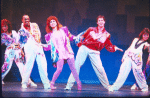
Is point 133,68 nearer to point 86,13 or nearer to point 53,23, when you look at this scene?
point 53,23

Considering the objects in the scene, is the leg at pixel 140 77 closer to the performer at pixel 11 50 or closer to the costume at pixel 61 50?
the costume at pixel 61 50

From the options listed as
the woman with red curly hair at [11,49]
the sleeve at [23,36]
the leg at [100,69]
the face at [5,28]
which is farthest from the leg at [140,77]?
the face at [5,28]

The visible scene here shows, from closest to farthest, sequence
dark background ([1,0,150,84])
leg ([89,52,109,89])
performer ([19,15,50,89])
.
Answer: leg ([89,52,109,89]) < performer ([19,15,50,89]) < dark background ([1,0,150,84])

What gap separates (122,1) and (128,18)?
0.52 metres

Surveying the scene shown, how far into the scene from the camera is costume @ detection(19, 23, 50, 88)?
18.7 ft

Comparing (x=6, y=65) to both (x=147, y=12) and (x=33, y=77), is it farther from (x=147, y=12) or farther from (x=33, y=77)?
(x=147, y=12)

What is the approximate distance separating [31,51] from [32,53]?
5cm

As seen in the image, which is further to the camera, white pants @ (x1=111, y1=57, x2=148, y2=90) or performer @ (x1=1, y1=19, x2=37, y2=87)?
performer @ (x1=1, y1=19, x2=37, y2=87)

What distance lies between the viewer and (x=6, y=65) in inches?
258

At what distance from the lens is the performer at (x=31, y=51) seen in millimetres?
5695

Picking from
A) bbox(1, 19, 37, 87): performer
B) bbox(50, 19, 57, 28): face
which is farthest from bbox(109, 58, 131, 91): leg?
bbox(1, 19, 37, 87): performer

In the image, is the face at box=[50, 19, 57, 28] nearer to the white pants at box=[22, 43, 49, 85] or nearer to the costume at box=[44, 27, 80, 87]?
the costume at box=[44, 27, 80, 87]

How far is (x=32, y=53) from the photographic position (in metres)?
5.71

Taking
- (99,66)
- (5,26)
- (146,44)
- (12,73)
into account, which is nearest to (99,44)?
(99,66)
